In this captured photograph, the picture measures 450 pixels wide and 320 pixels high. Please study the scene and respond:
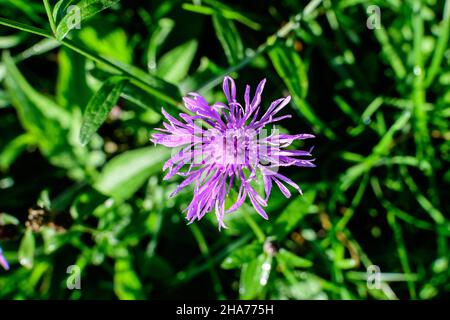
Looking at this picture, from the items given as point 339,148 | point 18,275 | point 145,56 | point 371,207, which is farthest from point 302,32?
point 18,275

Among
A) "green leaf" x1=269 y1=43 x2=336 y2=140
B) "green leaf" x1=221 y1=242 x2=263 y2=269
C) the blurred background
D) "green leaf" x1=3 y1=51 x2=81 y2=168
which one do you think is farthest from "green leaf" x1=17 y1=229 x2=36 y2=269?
"green leaf" x1=269 y1=43 x2=336 y2=140

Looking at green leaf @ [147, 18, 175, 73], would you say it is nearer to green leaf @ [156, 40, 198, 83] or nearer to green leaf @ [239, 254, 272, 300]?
green leaf @ [156, 40, 198, 83]

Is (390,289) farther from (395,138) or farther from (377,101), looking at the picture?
(377,101)

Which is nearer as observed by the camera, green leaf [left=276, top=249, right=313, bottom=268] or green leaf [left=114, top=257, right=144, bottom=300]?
green leaf [left=276, top=249, right=313, bottom=268]

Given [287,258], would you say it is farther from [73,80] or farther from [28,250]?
[73,80]

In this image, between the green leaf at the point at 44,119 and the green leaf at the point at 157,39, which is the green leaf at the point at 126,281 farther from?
the green leaf at the point at 157,39

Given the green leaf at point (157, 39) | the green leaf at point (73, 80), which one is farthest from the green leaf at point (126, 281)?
the green leaf at point (157, 39)
